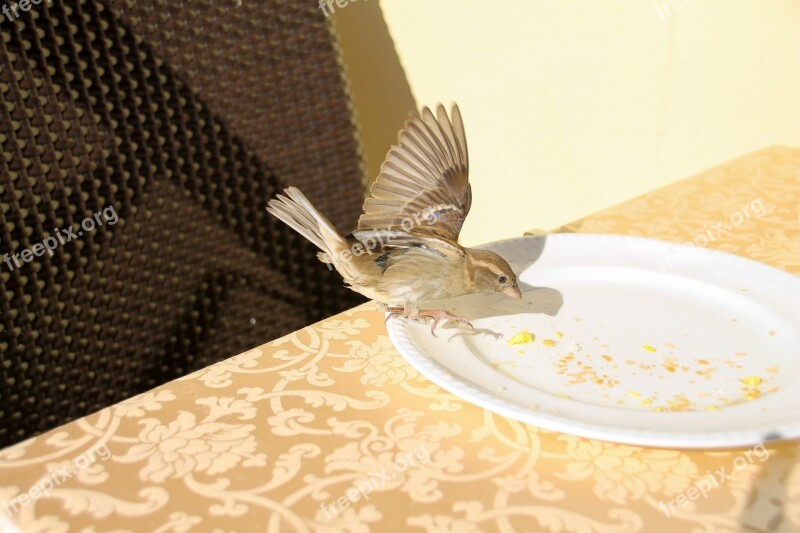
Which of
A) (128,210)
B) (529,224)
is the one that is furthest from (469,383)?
(529,224)

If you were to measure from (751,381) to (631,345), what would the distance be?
0.13m

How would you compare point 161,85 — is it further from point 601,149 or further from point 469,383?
point 601,149

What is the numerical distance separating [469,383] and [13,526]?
1.38 feet

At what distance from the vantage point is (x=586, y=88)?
212 centimetres

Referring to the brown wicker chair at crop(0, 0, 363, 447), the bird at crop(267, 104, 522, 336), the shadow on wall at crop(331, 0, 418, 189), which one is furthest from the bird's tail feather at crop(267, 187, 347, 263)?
the shadow on wall at crop(331, 0, 418, 189)

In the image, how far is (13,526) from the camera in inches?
24.4

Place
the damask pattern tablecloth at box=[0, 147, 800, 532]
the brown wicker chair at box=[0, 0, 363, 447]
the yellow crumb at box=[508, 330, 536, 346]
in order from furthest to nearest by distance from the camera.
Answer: the brown wicker chair at box=[0, 0, 363, 447], the yellow crumb at box=[508, 330, 536, 346], the damask pattern tablecloth at box=[0, 147, 800, 532]

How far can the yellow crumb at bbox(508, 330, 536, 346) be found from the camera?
860 mm

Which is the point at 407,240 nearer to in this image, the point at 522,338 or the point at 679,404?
the point at 522,338

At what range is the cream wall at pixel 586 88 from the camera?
2020mm

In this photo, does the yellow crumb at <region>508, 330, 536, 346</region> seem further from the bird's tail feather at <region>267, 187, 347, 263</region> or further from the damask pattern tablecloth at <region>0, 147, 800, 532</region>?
the bird's tail feather at <region>267, 187, 347, 263</region>

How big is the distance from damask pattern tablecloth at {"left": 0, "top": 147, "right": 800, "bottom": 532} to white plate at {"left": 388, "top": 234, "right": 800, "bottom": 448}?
37 mm

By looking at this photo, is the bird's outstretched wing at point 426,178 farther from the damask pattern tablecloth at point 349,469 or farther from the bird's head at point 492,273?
the damask pattern tablecloth at point 349,469

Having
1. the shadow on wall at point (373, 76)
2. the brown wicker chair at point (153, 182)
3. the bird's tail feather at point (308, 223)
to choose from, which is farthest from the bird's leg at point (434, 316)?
the shadow on wall at point (373, 76)
